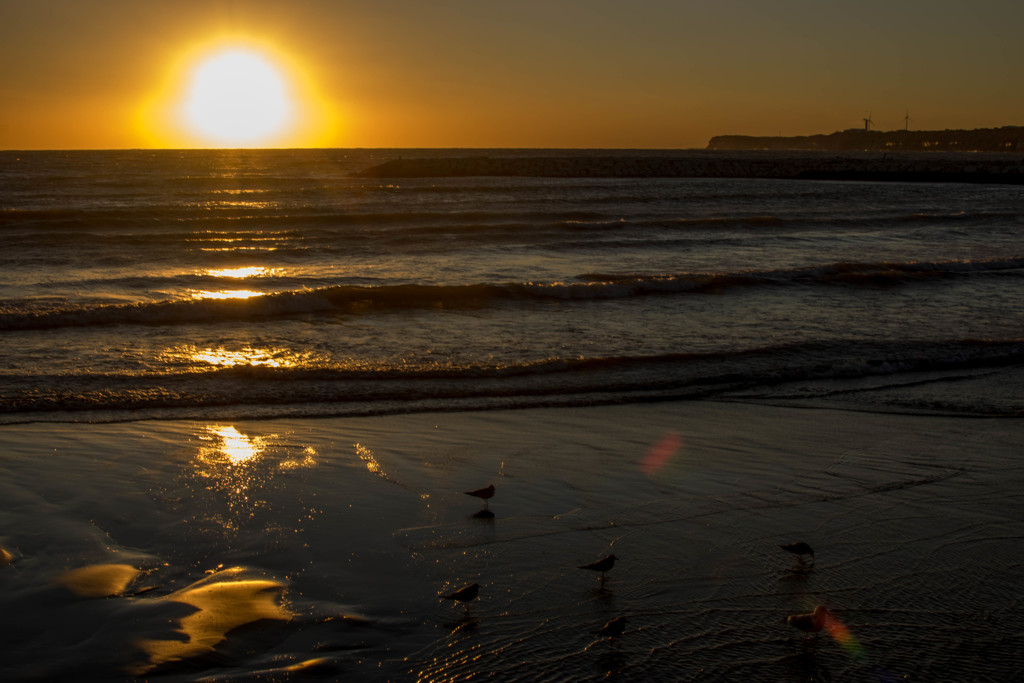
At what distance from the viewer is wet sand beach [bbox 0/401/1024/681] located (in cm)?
372

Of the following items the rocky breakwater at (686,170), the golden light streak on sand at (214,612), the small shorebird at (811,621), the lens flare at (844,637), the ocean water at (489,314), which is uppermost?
the rocky breakwater at (686,170)

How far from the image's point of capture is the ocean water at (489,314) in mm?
8578

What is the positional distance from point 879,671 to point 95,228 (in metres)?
30.0

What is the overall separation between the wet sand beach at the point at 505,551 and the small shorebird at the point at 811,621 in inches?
2.9

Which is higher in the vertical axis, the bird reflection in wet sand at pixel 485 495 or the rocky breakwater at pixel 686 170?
the rocky breakwater at pixel 686 170

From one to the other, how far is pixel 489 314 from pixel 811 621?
9759 mm

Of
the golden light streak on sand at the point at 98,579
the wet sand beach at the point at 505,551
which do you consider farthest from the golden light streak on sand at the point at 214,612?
the golden light streak on sand at the point at 98,579

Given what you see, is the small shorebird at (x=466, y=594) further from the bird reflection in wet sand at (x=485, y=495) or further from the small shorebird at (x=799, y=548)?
the small shorebird at (x=799, y=548)

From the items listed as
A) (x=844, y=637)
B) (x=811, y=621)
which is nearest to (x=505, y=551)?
(x=811, y=621)

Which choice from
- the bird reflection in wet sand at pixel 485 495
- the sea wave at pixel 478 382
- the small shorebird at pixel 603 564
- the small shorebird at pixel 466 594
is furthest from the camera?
the sea wave at pixel 478 382

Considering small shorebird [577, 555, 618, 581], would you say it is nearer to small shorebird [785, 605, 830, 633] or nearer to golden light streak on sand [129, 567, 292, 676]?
small shorebird [785, 605, 830, 633]

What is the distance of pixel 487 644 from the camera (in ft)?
12.4

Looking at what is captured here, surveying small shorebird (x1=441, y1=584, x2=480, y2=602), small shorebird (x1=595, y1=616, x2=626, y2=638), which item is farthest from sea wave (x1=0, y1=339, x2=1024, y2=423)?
small shorebird (x1=595, y1=616, x2=626, y2=638)

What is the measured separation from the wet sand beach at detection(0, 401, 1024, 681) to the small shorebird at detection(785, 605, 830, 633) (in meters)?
0.07
